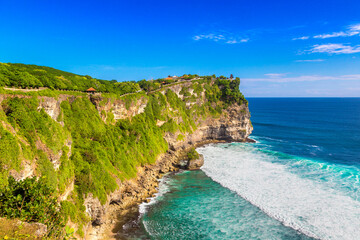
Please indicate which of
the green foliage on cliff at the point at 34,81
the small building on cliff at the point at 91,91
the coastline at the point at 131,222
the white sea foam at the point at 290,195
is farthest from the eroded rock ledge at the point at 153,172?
the small building on cliff at the point at 91,91

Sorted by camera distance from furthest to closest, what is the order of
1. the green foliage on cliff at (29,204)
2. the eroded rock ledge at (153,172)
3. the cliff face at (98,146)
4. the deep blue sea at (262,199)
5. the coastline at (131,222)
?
1. the deep blue sea at (262,199)
2. the eroded rock ledge at (153,172)
3. the coastline at (131,222)
4. the cliff face at (98,146)
5. the green foliage on cliff at (29,204)

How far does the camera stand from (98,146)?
1405 inches

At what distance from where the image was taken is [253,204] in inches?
1388

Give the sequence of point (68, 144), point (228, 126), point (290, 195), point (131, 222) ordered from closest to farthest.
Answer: point (68, 144) → point (131, 222) → point (290, 195) → point (228, 126)

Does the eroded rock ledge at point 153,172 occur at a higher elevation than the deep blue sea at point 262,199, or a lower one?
higher

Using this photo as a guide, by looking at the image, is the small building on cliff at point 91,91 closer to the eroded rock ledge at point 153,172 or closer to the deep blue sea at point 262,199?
the eroded rock ledge at point 153,172

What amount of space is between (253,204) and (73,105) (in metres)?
35.0

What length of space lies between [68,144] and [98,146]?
748cm

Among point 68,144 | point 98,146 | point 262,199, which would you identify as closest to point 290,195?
point 262,199

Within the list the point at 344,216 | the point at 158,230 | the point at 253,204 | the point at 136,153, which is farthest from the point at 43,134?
the point at 344,216

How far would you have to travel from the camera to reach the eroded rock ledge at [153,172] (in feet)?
94.1

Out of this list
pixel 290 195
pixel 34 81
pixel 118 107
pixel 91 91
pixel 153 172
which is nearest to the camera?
pixel 34 81

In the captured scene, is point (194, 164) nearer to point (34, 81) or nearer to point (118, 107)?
point (118, 107)

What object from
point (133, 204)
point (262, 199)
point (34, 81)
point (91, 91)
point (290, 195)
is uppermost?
point (34, 81)
